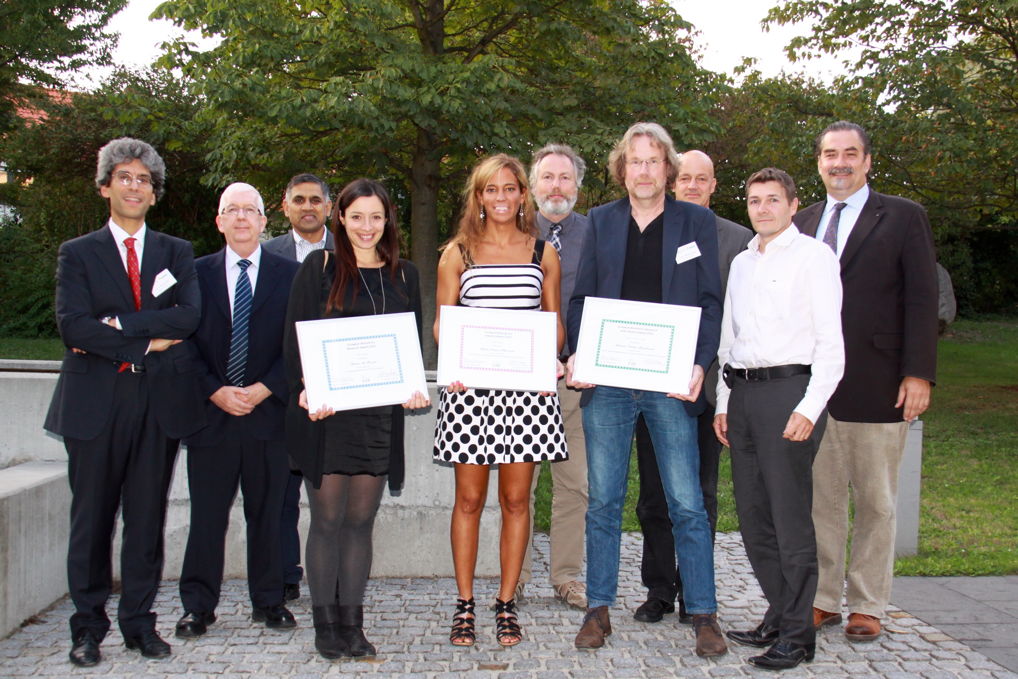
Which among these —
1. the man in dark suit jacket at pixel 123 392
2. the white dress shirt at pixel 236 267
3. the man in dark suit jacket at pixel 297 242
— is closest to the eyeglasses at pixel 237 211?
the white dress shirt at pixel 236 267

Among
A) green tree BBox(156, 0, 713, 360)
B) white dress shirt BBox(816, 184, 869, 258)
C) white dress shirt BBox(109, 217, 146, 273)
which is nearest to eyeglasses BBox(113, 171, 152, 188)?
white dress shirt BBox(109, 217, 146, 273)

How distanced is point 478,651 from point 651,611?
3.29ft

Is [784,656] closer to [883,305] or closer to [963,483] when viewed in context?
[883,305]

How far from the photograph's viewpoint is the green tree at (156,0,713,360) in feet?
40.5

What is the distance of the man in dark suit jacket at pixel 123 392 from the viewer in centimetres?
427

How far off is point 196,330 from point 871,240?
11.2ft

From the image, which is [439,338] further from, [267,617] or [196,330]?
[267,617]

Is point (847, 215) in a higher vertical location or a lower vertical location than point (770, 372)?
higher

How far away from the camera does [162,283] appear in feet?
14.5

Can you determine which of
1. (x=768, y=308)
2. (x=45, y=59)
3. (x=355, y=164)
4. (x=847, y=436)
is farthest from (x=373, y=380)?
(x=45, y=59)

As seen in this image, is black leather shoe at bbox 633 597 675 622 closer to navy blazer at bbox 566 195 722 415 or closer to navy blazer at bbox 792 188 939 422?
navy blazer at bbox 566 195 722 415

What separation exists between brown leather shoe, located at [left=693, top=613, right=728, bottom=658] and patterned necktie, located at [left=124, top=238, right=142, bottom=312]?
Result: 307 cm

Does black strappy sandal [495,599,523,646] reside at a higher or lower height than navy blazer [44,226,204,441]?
lower

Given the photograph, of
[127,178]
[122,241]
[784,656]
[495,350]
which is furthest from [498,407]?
[127,178]
